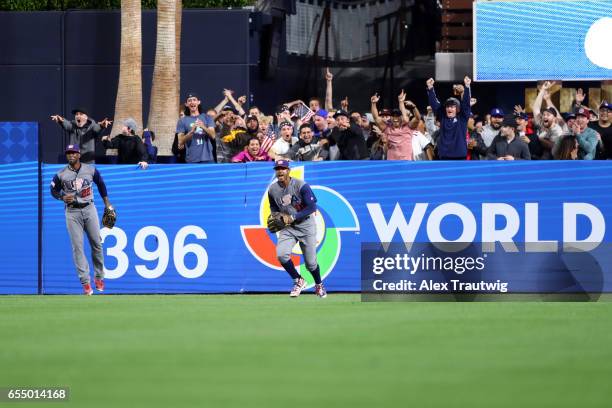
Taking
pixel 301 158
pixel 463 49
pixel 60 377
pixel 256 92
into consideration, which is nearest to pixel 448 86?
pixel 463 49

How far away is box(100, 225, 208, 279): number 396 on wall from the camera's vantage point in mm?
20859

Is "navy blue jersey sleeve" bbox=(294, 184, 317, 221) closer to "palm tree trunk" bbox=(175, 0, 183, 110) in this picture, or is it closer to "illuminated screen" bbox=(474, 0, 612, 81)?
"illuminated screen" bbox=(474, 0, 612, 81)

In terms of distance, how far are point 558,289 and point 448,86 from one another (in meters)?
15.8

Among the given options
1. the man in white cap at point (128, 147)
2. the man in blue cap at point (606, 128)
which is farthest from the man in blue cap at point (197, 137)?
the man in blue cap at point (606, 128)

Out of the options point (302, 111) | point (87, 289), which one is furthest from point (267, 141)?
point (302, 111)

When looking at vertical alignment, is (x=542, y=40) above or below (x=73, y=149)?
above

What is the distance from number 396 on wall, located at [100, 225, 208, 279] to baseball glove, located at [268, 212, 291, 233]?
6.45 ft

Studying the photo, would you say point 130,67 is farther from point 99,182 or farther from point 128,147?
point 99,182

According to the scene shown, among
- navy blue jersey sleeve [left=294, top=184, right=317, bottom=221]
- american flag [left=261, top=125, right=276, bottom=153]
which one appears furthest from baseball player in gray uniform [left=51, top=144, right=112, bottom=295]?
navy blue jersey sleeve [left=294, top=184, right=317, bottom=221]

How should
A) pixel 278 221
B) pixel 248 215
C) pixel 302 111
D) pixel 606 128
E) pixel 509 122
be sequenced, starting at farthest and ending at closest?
pixel 302 111 < pixel 509 122 < pixel 606 128 < pixel 248 215 < pixel 278 221

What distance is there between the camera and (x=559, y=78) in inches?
1121

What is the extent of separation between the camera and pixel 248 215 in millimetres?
20797

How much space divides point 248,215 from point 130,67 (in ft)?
33.1

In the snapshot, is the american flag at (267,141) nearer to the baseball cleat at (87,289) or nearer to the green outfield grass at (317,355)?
the baseball cleat at (87,289)
